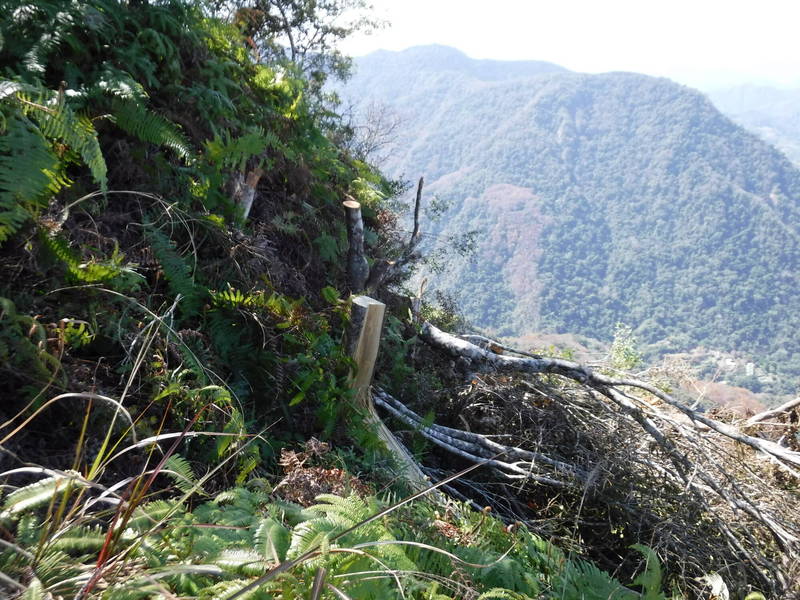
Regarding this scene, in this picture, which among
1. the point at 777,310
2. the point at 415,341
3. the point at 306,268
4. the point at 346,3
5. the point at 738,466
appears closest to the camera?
the point at 738,466

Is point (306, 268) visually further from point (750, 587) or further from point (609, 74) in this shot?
point (609, 74)

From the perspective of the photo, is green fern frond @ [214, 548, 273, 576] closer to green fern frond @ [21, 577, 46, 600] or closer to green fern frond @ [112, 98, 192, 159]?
green fern frond @ [21, 577, 46, 600]

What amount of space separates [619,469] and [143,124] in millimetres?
3964

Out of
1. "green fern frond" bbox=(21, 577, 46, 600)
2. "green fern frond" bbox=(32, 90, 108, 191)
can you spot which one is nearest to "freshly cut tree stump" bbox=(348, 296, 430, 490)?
"green fern frond" bbox=(32, 90, 108, 191)

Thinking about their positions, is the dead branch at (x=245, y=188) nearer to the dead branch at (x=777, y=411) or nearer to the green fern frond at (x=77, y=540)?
the green fern frond at (x=77, y=540)

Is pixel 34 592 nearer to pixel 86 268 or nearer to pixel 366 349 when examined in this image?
pixel 86 268

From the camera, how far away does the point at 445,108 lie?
200 meters

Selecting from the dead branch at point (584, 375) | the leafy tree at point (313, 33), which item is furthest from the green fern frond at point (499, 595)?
the leafy tree at point (313, 33)

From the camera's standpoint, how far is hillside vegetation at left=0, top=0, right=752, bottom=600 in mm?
1306

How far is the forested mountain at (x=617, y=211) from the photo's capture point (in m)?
93.4

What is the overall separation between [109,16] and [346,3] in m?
15.4

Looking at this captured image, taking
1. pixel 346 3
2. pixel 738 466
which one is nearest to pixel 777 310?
pixel 346 3

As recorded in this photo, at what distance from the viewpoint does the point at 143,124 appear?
3.13m

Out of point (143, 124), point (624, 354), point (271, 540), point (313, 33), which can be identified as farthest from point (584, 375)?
point (313, 33)
